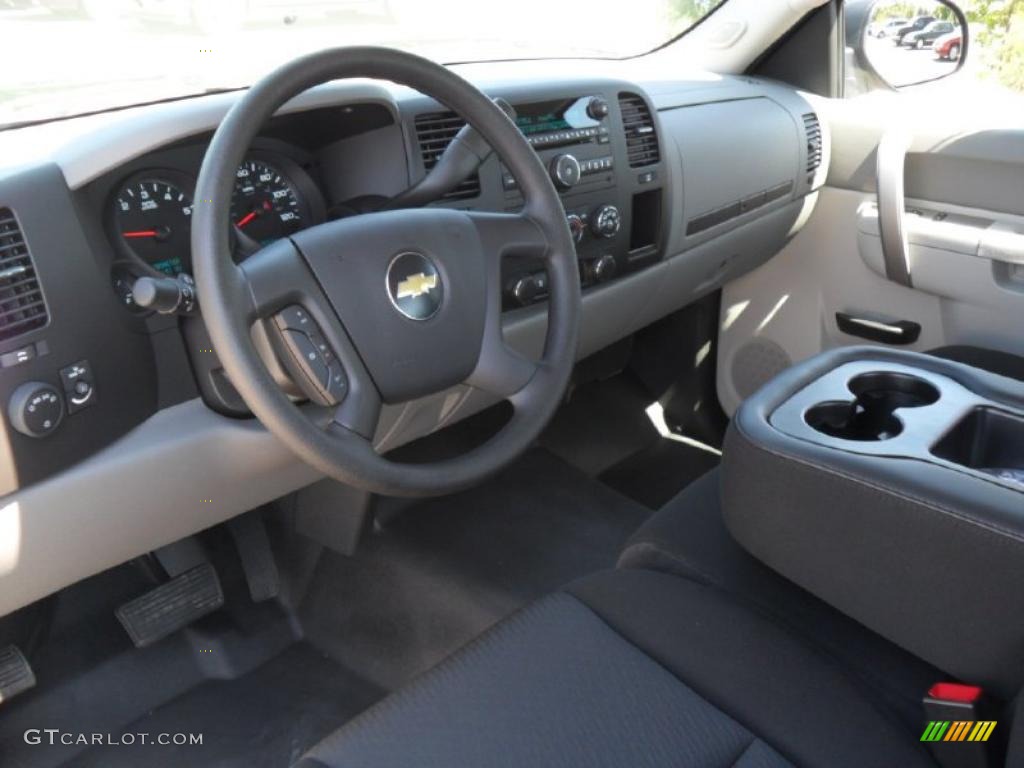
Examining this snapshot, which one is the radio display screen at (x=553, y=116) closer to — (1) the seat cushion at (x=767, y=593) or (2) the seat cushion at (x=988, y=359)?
(1) the seat cushion at (x=767, y=593)

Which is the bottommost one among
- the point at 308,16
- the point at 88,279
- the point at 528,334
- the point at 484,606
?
the point at 484,606

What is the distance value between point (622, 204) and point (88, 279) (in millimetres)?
1105

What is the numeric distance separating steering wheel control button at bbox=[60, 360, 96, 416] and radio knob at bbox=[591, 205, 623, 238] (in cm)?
102

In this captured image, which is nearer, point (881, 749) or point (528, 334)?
point (881, 749)

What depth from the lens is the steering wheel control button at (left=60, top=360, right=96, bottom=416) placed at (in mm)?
1211

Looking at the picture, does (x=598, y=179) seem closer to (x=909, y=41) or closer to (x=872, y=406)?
(x=872, y=406)

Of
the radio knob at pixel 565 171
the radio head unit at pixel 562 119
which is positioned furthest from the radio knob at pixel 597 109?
the radio knob at pixel 565 171

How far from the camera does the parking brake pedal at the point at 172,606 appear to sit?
188 cm

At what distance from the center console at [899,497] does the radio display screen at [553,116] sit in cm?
73

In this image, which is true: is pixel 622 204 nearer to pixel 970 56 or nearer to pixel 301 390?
pixel 301 390

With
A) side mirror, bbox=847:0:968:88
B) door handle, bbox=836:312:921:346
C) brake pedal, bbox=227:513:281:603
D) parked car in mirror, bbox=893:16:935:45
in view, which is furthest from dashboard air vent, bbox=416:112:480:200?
parked car in mirror, bbox=893:16:935:45

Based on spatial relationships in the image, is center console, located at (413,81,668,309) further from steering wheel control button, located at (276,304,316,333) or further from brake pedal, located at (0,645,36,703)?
brake pedal, located at (0,645,36,703)

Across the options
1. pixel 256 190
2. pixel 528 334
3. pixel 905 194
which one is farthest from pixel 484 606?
pixel 905 194

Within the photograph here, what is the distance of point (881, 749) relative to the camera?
1.03 m
